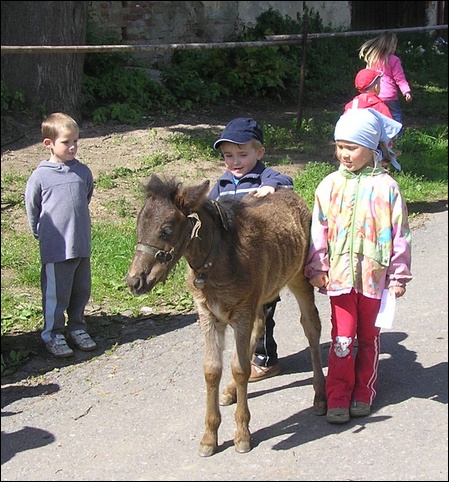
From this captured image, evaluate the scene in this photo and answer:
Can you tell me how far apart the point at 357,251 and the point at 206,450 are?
4.61 feet

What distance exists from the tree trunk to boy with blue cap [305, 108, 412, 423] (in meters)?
6.78

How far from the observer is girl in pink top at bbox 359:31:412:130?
8898mm

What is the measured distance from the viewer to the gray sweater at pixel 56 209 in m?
5.45

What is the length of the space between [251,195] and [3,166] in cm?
530

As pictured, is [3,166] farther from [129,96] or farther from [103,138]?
[129,96]

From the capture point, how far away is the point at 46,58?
418 inches

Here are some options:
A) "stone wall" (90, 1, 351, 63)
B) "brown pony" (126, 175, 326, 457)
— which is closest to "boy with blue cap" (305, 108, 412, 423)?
"brown pony" (126, 175, 326, 457)

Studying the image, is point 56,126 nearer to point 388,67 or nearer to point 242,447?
point 242,447

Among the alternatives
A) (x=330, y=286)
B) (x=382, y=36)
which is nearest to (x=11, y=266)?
(x=330, y=286)

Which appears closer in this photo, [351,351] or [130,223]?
[351,351]

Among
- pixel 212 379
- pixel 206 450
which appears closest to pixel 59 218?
pixel 212 379

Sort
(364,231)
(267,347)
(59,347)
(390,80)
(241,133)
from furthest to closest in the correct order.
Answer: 1. (390,80)
2. (59,347)
3. (267,347)
4. (241,133)
5. (364,231)

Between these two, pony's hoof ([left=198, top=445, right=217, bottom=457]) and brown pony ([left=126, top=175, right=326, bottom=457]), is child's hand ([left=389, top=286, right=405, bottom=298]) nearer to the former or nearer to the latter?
brown pony ([left=126, top=175, right=326, bottom=457])

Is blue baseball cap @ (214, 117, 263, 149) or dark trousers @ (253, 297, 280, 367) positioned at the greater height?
blue baseball cap @ (214, 117, 263, 149)
